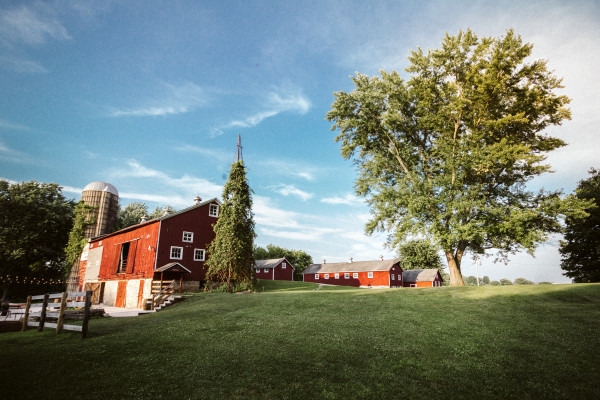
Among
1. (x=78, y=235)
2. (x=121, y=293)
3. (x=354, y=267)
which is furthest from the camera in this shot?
(x=354, y=267)

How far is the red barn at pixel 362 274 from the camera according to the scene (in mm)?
60094

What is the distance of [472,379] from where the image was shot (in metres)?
7.34

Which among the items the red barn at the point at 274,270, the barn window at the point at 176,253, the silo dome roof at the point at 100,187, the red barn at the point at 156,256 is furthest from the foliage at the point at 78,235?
the red barn at the point at 274,270

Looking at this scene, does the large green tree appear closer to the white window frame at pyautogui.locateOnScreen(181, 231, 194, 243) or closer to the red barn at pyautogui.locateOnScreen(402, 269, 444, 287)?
the white window frame at pyautogui.locateOnScreen(181, 231, 194, 243)

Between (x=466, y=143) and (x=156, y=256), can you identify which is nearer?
(x=466, y=143)

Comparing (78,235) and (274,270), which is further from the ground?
(78,235)

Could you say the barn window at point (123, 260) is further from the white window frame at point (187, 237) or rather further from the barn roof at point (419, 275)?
the barn roof at point (419, 275)

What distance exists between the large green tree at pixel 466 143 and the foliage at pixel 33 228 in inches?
1934

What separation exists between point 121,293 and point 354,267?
150 ft

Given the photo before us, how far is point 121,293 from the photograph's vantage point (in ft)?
105

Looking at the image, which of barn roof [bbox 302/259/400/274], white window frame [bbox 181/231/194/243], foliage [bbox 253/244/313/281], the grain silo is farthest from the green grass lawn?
foliage [bbox 253/244/313/281]

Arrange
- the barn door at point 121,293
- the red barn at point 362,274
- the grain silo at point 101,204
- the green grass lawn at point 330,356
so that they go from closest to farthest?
the green grass lawn at point 330,356
the barn door at point 121,293
the grain silo at point 101,204
the red barn at point 362,274

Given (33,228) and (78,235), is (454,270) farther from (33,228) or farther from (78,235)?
(33,228)

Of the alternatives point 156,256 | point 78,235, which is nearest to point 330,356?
point 156,256
